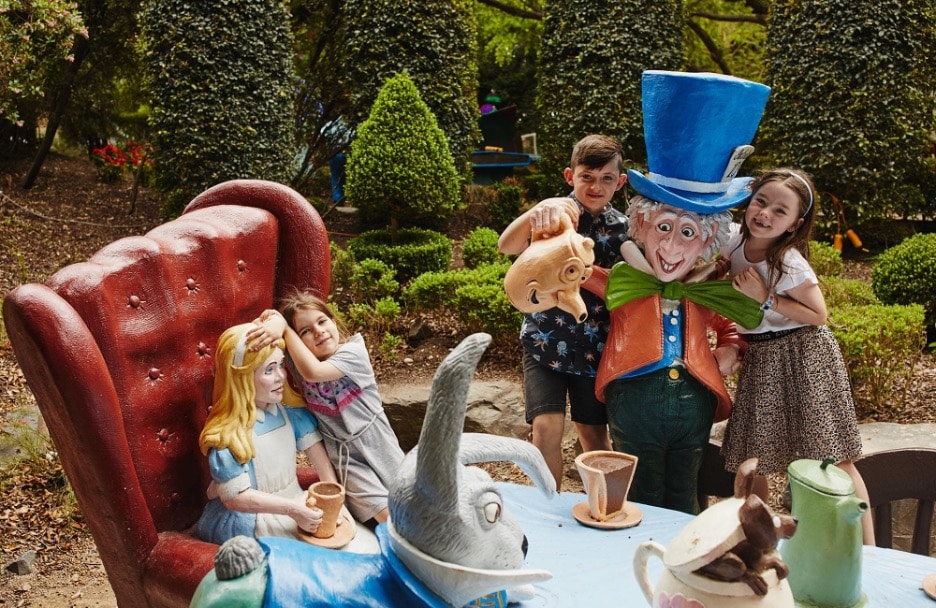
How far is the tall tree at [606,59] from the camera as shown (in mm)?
8172

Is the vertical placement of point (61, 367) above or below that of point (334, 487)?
above

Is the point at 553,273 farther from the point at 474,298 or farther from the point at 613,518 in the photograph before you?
the point at 474,298

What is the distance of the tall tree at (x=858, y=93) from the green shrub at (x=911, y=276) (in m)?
1.79

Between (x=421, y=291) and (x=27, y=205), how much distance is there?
5586 mm

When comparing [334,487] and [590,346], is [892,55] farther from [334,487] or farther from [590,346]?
[334,487]

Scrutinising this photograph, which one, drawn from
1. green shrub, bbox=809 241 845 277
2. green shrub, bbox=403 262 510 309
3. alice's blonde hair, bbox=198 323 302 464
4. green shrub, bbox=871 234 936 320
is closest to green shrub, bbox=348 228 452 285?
green shrub, bbox=403 262 510 309

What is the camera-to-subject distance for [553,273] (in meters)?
2.05

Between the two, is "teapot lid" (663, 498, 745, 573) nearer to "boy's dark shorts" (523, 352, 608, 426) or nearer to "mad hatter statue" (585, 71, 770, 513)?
"mad hatter statue" (585, 71, 770, 513)

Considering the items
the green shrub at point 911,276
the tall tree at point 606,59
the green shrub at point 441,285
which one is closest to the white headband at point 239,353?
the green shrub at point 441,285

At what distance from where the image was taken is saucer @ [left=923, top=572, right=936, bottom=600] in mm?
1973

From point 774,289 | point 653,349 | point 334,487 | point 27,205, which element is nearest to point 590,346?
point 653,349

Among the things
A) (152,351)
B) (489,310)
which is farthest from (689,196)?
(489,310)

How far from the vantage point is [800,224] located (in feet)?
8.38

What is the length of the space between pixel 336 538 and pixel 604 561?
693mm
